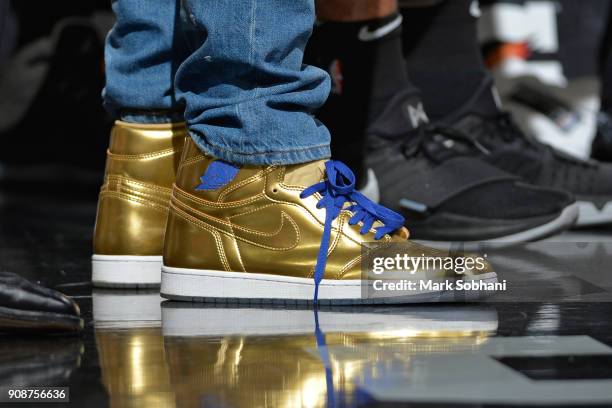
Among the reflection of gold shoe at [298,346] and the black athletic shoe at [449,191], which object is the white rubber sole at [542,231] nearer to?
the black athletic shoe at [449,191]

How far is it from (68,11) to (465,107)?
4.95 feet

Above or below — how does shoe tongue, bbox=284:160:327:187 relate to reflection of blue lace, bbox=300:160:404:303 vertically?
above

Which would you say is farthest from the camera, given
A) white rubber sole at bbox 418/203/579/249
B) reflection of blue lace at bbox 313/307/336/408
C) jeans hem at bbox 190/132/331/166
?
white rubber sole at bbox 418/203/579/249

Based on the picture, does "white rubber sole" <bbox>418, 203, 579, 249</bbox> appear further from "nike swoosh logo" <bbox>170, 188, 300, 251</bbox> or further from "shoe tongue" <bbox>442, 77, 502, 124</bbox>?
"nike swoosh logo" <bbox>170, 188, 300, 251</bbox>

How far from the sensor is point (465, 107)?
2021 mm

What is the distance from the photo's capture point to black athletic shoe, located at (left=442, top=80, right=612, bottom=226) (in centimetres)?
200

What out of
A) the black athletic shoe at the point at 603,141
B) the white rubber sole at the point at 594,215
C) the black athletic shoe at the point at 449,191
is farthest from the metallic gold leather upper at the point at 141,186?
the black athletic shoe at the point at 603,141

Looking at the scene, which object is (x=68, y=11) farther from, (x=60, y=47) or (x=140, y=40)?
(x=140, y=40)

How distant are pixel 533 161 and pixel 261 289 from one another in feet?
3.03

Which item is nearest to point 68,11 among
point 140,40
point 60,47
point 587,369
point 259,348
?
point 60,47

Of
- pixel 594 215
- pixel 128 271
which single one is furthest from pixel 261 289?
pixel 594 215

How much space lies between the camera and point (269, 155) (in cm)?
127

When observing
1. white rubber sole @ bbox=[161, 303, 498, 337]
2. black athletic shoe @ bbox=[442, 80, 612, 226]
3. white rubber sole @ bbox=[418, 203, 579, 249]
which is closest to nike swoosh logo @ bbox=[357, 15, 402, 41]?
black athletic shoe @ bbox=[442, 80, 612, 226]

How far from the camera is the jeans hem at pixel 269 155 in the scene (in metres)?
1.27
